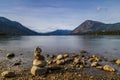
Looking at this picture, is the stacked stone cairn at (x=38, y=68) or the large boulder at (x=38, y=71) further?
the stacked stone cairn at (x=38, y=68)

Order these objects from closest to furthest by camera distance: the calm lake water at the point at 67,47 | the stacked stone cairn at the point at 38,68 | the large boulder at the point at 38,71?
the large boulder at the point at 38,71, the stacked stone cairn at the point at 38,68, the calm lake water at the point at 67,47

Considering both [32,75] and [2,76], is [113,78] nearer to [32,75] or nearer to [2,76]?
[32,75]

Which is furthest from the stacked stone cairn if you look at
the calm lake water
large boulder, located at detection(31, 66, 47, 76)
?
the calm lake water

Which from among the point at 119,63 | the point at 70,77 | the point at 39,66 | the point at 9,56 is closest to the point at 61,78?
the point at 70,77

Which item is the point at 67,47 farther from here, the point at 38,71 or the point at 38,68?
the point at 38,71

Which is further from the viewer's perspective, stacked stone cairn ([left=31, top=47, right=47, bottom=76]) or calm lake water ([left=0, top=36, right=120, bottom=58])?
calm lake water ([left=0, top=36, right=120, bottom=58])

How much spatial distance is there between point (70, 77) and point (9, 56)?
2336 cm

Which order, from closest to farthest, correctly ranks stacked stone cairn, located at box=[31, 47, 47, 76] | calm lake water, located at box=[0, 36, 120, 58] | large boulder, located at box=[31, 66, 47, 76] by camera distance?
1. large boulder, located at box=[31, 66, 47, 76]
2. stacked stone cairn, located at box=[31, 47, 47, 76]
3. calm lake water, located at box=[0, 36, 120, 58]

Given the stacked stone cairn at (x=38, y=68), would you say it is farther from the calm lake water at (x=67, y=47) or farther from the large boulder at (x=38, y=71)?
the calm lake water at (x=67, y=47)

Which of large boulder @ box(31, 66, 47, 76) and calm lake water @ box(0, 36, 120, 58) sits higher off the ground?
large boulder @ box(31, 66, 47, 76)

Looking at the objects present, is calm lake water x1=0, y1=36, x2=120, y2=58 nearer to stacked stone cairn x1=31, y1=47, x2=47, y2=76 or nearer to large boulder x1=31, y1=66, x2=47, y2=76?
stacked stone cairn x1=31, y1=47, x2=47, y2=76

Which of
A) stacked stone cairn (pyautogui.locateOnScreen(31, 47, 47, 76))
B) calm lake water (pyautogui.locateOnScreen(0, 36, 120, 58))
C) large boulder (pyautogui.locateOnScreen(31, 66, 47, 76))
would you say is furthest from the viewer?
calm lake water (pyautogui.locateOnScreen(0, 36, 120, 58))

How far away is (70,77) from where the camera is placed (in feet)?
64.7

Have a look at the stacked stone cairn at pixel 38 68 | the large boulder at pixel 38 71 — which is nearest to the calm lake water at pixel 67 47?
the stacked stone cairn at pixel 38 68
